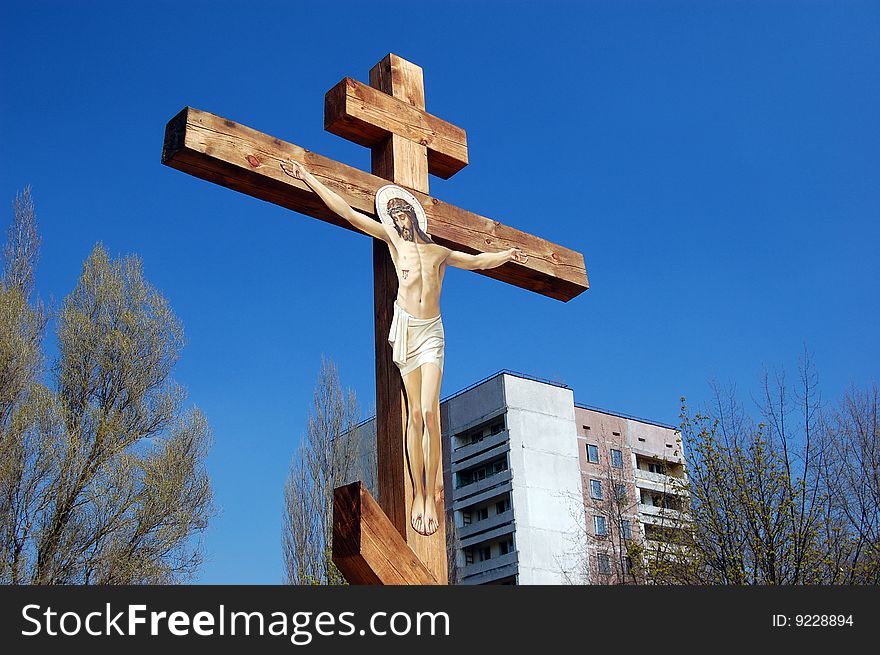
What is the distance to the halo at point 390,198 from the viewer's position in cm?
455

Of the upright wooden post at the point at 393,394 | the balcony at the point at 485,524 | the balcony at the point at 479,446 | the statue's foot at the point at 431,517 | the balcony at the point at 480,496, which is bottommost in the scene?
the statue's foot at the point at 431,517

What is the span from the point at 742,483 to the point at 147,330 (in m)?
12.2

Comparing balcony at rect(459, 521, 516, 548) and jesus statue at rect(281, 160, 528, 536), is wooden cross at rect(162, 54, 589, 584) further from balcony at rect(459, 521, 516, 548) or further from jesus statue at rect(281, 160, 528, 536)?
balcony at rect(459, 521, 516, 548)

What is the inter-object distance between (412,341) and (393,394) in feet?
0.82

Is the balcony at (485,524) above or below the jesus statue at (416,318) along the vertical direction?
above

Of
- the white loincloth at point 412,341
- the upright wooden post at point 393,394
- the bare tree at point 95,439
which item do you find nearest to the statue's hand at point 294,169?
the upright wooden post at point 393,394

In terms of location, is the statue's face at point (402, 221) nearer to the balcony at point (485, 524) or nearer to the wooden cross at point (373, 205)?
the wooden cross at point (373, 205)

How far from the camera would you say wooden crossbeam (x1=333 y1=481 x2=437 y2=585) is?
11.5ft

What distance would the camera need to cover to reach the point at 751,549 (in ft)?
31.7

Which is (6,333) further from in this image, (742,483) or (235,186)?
(235,186)

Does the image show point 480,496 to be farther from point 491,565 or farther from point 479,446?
Result: point 491,565

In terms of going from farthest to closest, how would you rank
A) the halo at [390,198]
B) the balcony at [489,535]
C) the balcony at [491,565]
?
the balcony at [489,535]
the balcony at [491,565]
the halo at [390,198]

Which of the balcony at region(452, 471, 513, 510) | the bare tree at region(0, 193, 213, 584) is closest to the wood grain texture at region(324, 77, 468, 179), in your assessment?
the bare tree at region(0, 193, 213, 584)

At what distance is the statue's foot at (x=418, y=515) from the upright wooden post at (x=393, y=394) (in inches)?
0.7
